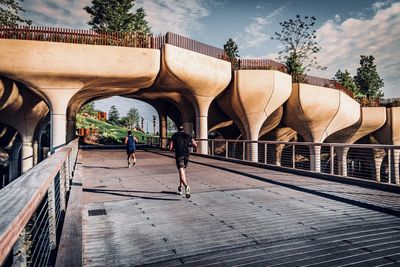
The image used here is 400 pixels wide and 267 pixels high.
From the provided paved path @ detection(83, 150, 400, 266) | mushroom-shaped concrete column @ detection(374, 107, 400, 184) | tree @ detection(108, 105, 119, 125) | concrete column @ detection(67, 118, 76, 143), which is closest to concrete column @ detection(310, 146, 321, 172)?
mushroom-shaped concrete column @ detection(374, 107, 400, 184)

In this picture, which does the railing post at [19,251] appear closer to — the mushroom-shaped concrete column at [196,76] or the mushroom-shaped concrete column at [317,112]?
the mushroom-shaped concrete column at [196,76]

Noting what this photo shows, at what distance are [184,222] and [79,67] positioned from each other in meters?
16.6

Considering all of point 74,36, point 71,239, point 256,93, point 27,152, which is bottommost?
point 27,152

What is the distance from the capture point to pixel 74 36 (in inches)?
758

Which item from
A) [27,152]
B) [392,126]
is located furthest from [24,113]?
[392,126]

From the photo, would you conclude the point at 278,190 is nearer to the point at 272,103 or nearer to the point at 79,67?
the point at 79,67

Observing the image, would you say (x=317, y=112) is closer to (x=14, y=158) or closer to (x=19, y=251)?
(x=19, y=251)

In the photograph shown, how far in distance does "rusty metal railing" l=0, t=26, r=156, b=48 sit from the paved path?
14307 millimetres

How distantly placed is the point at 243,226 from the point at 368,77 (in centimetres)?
8575

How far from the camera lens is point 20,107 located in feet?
82.0

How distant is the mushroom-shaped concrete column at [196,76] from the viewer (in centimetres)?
2083

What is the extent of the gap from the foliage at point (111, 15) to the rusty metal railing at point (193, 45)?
110 feet

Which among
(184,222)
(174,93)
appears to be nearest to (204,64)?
(174,93)

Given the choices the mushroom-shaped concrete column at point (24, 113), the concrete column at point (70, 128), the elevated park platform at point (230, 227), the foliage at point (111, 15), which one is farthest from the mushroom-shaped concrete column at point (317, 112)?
the foliage at point (111, 15)
